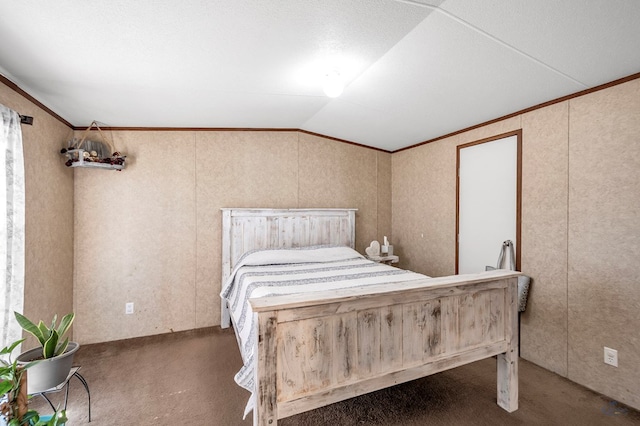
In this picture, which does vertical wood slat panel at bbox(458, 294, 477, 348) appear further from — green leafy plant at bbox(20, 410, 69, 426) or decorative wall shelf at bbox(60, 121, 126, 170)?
decorative wall shelf at bbox(60, 121, 126, 170)

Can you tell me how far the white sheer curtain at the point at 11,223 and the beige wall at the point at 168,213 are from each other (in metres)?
1.22

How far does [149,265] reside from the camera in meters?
3.17

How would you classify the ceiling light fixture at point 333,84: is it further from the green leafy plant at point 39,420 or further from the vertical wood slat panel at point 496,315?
the green leafy plant at point 39,420

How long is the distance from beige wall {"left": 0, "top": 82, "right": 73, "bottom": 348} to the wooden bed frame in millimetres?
2110

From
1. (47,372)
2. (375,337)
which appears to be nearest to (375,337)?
(375,337)

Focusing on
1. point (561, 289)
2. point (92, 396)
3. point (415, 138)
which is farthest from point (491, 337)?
point (92, 396)

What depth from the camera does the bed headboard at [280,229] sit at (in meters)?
3.36

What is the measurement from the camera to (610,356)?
2.04m

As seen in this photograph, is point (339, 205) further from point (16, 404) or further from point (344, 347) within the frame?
point (16, 404)

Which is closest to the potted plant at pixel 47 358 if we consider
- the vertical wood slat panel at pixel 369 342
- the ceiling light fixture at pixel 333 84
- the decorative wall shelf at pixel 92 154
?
the vertical wood slat panel at pixel 369 342

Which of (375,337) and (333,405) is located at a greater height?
(375,337)

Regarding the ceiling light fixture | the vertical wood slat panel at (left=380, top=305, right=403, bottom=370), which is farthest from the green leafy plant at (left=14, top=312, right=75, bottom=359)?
the ceiling light fixture

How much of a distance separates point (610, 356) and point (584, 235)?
34.0 inches

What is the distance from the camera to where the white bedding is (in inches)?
80.0
